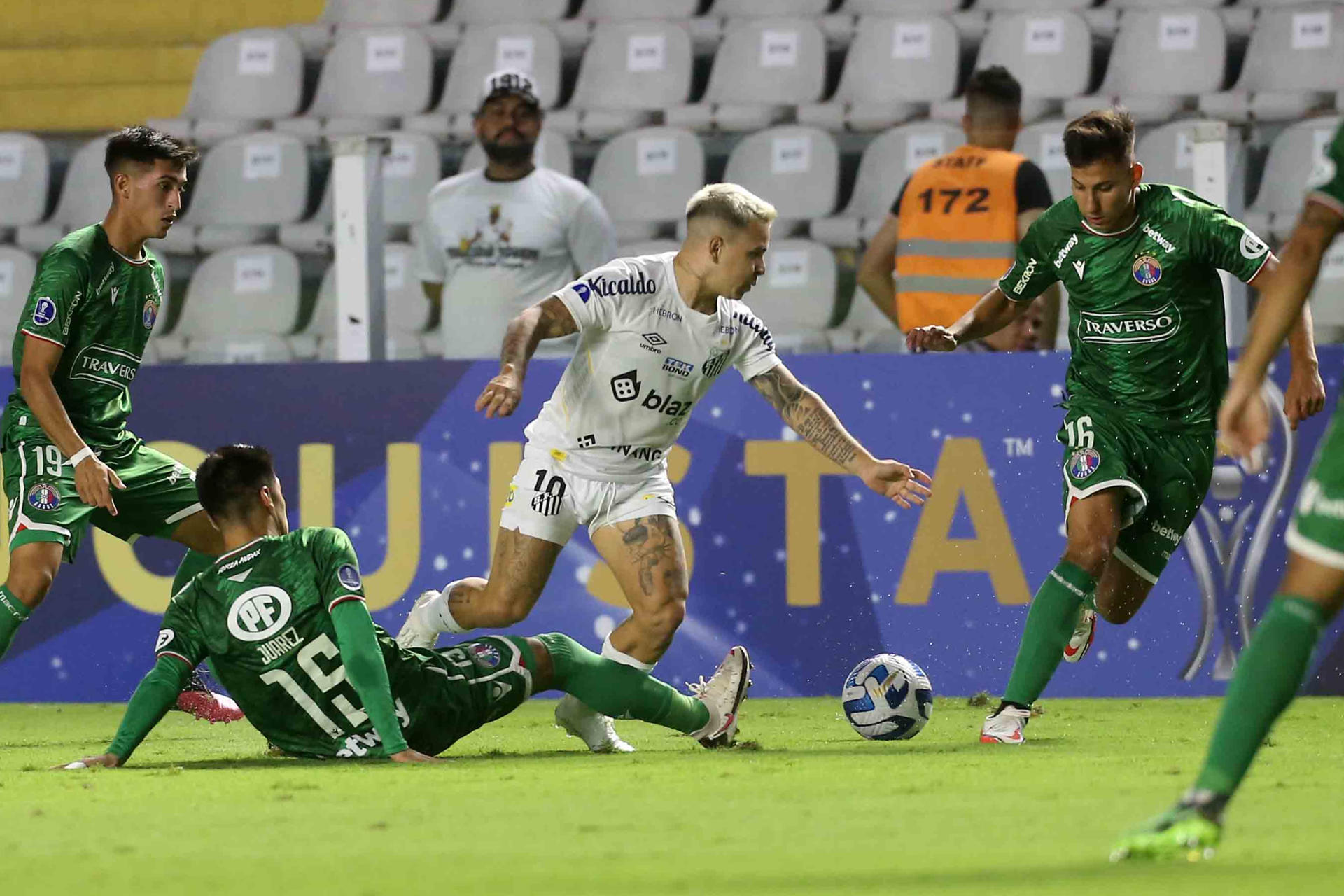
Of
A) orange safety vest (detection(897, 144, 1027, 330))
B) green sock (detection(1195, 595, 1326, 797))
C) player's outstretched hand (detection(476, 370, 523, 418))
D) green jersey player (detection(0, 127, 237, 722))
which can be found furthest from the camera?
orange safety vest (detection(897, 144, 1027, 330))

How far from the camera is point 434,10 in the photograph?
13.1 metres

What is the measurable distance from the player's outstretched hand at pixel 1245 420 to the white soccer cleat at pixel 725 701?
2.89 m

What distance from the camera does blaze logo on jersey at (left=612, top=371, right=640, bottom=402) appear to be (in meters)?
6.40

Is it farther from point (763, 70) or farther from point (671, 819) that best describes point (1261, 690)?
point (763, 70)

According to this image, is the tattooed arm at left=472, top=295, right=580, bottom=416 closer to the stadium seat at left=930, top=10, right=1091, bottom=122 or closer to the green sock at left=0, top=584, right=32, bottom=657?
the green sock at left=0, top=584, right=32, bottom=657

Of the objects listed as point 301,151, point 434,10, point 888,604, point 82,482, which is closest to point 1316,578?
point 82,482

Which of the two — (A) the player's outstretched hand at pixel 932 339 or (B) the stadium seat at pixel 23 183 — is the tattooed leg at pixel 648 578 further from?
(B) the stadium seat at pixel 23 183

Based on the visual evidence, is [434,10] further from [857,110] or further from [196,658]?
[196,658]

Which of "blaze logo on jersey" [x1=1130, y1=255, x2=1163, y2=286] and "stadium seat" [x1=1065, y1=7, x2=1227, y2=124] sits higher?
"stadium seat" [x1=1065, y1=7, x2=1227, y2=124]

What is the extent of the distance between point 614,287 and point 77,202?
696 cm

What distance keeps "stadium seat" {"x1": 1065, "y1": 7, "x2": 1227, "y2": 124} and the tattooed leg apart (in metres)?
5.88

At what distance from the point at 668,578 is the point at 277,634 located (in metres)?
1.34

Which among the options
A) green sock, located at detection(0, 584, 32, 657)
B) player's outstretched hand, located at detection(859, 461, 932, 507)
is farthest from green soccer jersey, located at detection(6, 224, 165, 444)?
player's outstretched hand, located at detection(859, 461, 932, 507)

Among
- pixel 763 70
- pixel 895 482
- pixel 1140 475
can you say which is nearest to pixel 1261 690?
pixel 895 482
